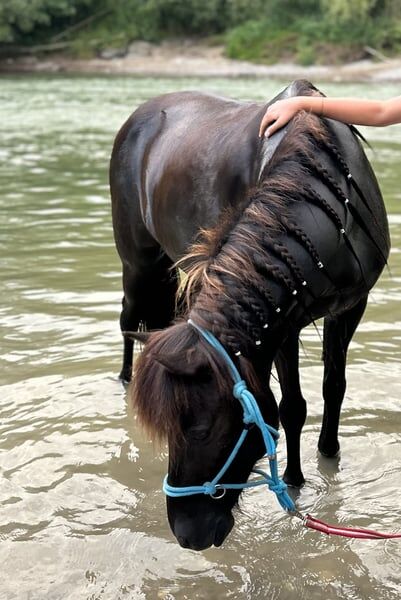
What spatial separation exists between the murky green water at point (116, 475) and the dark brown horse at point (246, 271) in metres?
0.36

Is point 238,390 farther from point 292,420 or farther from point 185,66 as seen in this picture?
point 185,66

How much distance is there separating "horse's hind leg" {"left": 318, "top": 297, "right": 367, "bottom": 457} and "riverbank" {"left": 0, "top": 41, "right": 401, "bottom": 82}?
29453mm

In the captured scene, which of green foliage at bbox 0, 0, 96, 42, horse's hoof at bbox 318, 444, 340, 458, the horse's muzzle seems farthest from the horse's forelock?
green foliage at bbox 0, 0, 96, 42

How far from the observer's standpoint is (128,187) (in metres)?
4.28

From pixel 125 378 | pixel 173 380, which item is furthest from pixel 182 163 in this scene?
pixel 173 380

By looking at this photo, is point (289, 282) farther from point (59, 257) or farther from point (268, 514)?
point (59, 257)

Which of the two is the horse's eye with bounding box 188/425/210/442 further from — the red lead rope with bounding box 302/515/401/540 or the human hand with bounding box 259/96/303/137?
the human hand with bounding box 259/96/303/137

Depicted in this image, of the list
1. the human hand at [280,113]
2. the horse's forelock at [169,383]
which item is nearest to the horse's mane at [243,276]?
the horse's forelock at [169,383]

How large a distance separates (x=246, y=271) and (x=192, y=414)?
46 cm

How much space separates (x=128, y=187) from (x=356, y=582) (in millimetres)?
2472

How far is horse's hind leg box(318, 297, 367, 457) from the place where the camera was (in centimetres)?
336

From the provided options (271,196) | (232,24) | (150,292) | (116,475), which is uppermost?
(271,196)

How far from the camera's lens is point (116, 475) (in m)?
3.50

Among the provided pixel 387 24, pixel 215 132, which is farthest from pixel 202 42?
pixel 215 132
